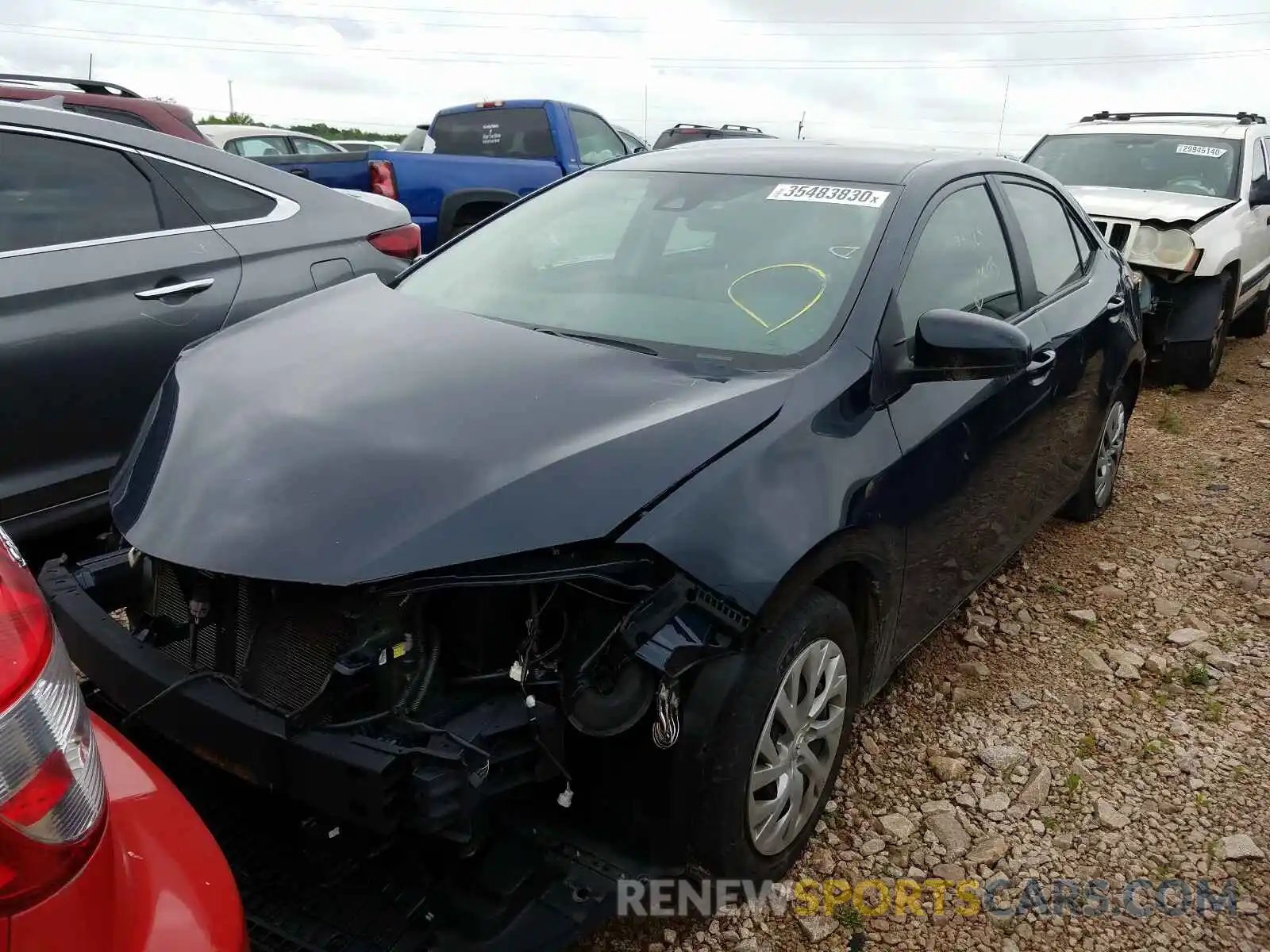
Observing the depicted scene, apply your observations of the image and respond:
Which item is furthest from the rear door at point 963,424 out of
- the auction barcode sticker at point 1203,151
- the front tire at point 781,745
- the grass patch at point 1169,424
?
the auction barcode sticker at point 1203,151

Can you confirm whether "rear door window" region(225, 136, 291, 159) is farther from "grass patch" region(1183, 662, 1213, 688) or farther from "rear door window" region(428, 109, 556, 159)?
"grass patch" region(1183, 662, 1213, 688)

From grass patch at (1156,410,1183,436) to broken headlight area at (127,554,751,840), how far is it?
532cm

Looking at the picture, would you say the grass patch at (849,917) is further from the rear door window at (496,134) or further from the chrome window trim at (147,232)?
the rear door window at (496,134)

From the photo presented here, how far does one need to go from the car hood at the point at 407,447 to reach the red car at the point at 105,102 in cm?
369

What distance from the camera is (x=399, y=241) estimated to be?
14.4 ft

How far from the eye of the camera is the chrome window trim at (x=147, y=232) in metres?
3.22

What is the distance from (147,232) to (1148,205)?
638cm

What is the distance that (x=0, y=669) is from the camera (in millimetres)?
1048

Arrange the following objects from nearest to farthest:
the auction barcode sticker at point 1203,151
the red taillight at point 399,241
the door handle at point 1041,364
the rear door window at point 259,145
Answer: the door handle at point 1041,364
the red taillight at point 399,241
the auction barcode sticker at point 1203,151
the rear door window at point 259,145

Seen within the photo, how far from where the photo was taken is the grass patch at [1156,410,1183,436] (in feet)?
20.3

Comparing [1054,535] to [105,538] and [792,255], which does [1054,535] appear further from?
[105,538]

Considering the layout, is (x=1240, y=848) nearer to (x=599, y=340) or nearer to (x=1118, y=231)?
(x=599, y=340)

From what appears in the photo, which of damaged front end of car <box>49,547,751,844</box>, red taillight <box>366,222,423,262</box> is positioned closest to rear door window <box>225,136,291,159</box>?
red taillight <box>366,222,423,262</box>

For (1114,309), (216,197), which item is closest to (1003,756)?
(1114,309)
